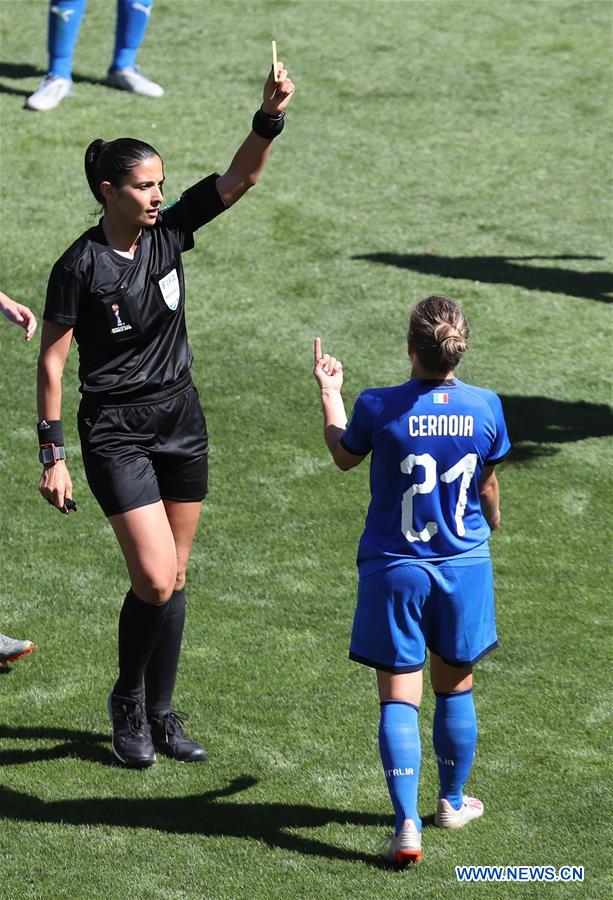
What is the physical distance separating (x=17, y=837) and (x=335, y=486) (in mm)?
3429

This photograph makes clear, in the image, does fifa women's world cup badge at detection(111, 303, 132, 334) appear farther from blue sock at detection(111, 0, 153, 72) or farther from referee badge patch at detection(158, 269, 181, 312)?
blue sock at detection(111, 0, 153, 72)

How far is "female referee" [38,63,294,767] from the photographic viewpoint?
455 cm

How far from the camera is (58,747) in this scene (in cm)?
514

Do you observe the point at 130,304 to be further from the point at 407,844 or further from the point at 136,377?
the point at 407,844

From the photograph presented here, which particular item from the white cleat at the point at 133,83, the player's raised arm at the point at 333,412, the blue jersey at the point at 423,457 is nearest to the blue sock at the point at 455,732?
the blue jersey at the point at 423,457

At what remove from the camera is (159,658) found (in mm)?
5043

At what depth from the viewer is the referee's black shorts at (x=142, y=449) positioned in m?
4.62

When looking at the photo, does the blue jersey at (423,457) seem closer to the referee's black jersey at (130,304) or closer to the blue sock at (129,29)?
the referee's black jersey at (130,304)

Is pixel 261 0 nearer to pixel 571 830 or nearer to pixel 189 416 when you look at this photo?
pixel 189 416

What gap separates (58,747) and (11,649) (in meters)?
0.69

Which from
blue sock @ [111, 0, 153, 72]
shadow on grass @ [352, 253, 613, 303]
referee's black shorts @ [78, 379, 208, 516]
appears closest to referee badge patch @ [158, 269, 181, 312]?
referee's black shorts @ [78, 379, 208, 516]

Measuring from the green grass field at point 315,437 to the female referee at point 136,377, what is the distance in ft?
2.08

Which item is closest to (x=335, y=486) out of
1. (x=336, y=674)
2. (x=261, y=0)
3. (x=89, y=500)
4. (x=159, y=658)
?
(x=89, y=500)

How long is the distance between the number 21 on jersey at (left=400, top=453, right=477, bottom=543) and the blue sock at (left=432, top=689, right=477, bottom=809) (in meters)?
0.57
